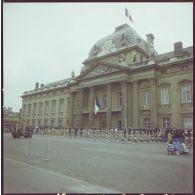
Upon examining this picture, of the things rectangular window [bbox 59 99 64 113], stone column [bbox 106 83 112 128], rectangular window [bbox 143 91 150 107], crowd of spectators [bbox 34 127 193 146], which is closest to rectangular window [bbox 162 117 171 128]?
rectangular window [bbox 143 91 150 107]

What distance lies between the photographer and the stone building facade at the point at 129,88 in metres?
30.0

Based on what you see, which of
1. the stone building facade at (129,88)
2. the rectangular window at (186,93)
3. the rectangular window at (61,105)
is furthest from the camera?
the rectangular window at (61,105)

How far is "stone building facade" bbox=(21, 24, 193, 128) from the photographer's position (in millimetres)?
30031

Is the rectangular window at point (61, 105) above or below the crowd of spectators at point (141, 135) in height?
above

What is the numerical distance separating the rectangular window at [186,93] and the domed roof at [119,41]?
43.1 ft

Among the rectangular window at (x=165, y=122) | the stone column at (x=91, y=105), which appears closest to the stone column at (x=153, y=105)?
the rectangular window at (x=165, y=122)

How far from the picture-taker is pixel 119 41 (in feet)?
137

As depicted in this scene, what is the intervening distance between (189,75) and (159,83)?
4346 mm

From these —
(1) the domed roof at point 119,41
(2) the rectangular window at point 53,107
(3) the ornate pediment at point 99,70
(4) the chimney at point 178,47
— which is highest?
(1) the domed roof at point 119,41

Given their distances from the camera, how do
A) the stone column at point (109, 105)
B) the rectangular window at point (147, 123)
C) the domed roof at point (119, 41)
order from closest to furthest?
1. the rectangular window at point (147, 123)
2. the stone column at point (109, 105)
3. the domed roof at point (119, 41)

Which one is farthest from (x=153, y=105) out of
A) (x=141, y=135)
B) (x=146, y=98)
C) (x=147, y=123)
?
(x=141, y=135)

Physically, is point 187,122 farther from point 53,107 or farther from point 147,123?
point 53,107

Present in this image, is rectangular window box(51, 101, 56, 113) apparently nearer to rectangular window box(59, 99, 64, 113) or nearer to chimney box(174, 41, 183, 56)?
rectangular window box(59, 99, 64, 113)

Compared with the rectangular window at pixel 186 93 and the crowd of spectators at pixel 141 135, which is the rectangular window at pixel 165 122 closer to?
the rectangular window at pixel 186 93
